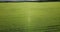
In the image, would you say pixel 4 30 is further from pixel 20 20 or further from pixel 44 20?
pixel 44 20

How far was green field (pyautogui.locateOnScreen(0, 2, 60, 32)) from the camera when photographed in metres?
0.74

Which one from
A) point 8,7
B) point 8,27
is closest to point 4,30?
point 8,27

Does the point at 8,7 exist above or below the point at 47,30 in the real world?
above

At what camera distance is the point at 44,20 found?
0.76 metres

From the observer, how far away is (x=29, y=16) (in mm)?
749

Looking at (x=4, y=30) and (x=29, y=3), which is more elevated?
(x=29, y=3)

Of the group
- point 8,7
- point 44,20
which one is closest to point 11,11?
point 8,7

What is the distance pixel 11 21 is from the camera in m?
0.74

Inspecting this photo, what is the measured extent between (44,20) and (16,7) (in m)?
0.20

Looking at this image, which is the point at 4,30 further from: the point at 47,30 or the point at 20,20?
the point at 47,30

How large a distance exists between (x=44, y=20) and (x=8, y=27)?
231 millimetres

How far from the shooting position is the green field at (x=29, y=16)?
74 cm

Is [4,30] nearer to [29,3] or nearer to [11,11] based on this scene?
[11,11]

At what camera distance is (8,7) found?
0.73 m
